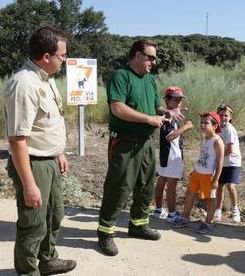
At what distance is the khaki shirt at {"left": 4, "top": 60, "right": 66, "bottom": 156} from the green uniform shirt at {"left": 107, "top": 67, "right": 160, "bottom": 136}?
836mm

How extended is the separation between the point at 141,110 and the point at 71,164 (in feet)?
13.6

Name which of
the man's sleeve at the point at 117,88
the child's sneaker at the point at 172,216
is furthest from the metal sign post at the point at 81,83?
the man's sleeve at the point at 117,88

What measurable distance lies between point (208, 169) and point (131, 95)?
140cm

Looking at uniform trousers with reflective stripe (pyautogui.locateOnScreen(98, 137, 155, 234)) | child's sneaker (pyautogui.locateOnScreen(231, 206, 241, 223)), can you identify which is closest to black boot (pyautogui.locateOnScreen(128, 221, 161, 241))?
uniform trousers with reflective stripe (pyautogui.locateOnScreen(98, 137, 155, 234))

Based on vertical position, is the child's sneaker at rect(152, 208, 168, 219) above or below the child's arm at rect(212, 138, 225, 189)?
below

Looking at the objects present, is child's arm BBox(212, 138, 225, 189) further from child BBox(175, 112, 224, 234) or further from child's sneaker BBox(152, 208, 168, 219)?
child's sneaker BBox(152, 208, 168, 219)

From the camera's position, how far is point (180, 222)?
5.75m

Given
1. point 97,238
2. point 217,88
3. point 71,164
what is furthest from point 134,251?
point 217,88

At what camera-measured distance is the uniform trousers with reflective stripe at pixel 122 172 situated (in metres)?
4.86

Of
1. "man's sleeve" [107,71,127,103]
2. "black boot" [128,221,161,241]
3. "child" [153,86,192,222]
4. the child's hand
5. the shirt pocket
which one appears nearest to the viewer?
the shirt pocket

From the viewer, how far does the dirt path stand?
456cm

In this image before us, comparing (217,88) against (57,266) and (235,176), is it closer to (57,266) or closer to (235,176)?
(235,176)

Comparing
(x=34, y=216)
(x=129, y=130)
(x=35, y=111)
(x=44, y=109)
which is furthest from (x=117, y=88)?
(x=34, y=216)

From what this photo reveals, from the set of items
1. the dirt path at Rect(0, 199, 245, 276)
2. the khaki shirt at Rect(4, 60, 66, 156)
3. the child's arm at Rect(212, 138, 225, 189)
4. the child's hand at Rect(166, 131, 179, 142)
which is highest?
the khaki shirt at Rect(4, 60, 66, 156)
